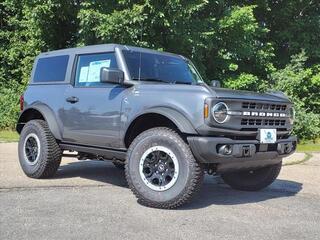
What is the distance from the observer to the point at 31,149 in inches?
312

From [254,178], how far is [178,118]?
6.76 feet

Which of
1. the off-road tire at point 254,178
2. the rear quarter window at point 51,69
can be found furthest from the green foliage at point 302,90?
the rear quarter window at point 51,69

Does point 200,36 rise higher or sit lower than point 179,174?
higher

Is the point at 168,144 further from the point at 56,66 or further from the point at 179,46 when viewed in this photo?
the point at 179,46

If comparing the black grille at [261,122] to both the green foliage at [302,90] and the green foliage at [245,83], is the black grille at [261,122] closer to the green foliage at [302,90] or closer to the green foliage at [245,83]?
the green foliage at [302,90]

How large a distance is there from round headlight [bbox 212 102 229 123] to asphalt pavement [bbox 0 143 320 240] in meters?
1.03

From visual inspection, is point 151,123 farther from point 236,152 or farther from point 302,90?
point 302,90

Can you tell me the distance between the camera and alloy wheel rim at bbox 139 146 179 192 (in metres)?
5.89

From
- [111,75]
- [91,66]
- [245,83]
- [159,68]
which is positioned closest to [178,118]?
[111,75]

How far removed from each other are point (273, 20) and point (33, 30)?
879cm

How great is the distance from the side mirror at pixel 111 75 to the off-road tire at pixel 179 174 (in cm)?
73

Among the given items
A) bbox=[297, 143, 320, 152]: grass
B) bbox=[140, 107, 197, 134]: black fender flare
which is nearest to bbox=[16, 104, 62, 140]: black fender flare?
bbox=[140, 107, 197, 134]: black fender flare

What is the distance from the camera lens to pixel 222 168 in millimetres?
5977

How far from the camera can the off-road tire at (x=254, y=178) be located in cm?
719
